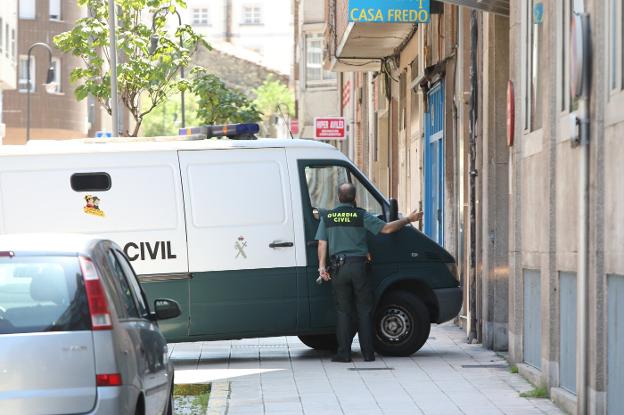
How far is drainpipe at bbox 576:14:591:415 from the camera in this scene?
34.0 ft

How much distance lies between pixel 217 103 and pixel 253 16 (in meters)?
104

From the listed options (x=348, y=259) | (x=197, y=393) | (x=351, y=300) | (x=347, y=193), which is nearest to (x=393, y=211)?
(x=347, y=193)

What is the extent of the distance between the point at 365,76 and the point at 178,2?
897 cm

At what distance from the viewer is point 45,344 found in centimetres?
750

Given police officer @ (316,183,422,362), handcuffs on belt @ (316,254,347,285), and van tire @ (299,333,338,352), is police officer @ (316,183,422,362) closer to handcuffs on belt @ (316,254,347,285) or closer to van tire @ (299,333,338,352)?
handcuffs on belt @ (316,254,347,285)

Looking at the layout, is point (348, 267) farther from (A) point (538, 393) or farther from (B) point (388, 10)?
(B) point (388, 10)

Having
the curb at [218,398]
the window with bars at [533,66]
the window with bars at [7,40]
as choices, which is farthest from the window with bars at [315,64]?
the curb at [218,398]

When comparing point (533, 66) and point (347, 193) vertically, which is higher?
point (533, 66)

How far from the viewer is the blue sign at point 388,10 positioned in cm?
2111

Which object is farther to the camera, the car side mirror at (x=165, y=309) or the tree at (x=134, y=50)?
the tree at (x=134, y=50)

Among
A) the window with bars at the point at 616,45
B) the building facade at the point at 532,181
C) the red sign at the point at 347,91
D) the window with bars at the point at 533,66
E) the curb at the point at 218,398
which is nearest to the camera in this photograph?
the window with bars at the point at 616,45

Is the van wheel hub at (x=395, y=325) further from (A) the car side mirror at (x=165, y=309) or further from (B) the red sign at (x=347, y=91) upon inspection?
(B) the red sign at (x=347, y=91)

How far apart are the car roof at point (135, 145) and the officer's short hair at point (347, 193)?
0.67m

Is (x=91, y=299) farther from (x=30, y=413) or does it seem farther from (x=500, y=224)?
(x=500, y=224)
